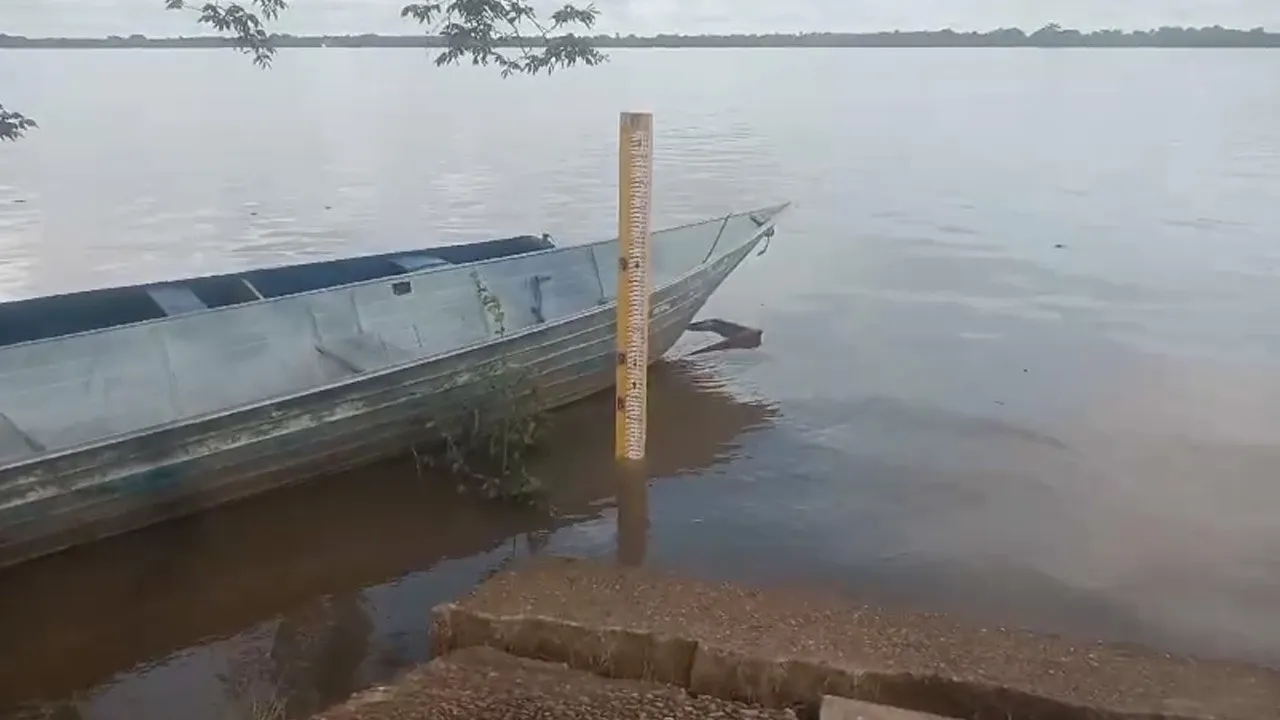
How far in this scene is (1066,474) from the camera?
7559 mm

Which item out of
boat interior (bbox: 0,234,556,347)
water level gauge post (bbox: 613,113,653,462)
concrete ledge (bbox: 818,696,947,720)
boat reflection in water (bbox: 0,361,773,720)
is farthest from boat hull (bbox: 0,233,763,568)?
concrete ledge (bbox: 818,696,947,720)

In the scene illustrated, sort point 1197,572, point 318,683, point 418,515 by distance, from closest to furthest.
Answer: point 318,683
point 1197,572
point 418,515

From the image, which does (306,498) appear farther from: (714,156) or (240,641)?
(714,156)

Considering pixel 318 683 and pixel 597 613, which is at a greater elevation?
pixel 597 613

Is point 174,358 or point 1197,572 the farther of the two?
point 174,358

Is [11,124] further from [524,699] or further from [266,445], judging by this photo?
[524,699]

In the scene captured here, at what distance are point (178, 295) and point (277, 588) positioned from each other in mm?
2635

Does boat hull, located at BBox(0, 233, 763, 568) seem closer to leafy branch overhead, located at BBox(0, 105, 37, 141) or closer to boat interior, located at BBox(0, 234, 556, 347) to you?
boat interior, located at BBox(0, 234, 556, 347)

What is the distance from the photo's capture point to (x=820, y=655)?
364cm

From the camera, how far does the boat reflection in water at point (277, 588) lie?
198 inches

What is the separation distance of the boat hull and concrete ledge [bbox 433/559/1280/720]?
248 cm

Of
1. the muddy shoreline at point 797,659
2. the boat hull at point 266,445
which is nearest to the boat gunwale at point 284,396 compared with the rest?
the boat hull at point 266,445

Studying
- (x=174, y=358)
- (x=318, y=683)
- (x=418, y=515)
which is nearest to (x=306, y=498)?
(x=418, y=515)

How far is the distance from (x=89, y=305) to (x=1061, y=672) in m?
6.23
